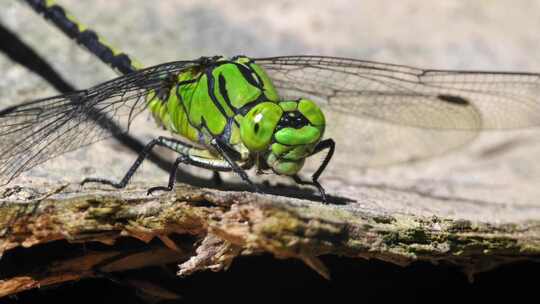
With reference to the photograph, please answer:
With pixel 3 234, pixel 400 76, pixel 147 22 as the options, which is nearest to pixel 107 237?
pixel 3 234

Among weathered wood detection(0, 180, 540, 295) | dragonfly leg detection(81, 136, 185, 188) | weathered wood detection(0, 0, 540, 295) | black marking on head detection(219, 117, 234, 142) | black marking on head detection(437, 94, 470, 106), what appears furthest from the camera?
black marking on head detection(437, 94, 470, 106)

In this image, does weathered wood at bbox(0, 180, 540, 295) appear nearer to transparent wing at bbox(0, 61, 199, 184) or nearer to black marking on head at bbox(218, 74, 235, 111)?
transparent wing at bbox(0, 61, 199, 184)

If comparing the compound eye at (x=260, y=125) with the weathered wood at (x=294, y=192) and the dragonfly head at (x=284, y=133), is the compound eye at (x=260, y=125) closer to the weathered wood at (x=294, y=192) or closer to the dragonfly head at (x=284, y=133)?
the dragonfly head at (x=284, y=133)

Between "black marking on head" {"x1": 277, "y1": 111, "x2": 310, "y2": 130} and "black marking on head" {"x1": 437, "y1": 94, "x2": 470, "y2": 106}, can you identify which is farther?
"black marking on head" {"x1": 437, "y1": 94, "x2": 470, "y2": 106}

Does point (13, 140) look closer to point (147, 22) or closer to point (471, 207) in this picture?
point (147, 22)

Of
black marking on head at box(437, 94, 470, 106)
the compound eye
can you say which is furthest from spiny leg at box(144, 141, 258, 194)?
black marking on head at box(437, 94, 470, 106)

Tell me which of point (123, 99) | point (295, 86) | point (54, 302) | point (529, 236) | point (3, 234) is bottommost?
point (54, 302)

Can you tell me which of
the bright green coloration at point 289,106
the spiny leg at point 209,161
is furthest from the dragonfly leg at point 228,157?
the bright green coloration at point 289,106
